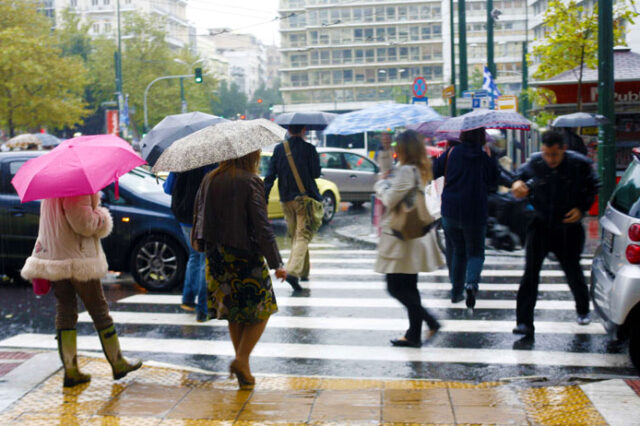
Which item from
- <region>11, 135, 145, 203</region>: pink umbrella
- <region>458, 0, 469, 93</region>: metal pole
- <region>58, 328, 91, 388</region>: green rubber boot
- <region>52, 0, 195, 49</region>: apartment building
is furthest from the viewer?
<region>52, 0, 195, 49</region>: apartment building

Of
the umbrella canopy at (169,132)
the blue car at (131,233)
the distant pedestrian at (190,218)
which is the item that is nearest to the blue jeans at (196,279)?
the distant pedestrian at (190,218)

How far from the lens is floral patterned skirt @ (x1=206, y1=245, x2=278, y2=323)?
17.2 feet

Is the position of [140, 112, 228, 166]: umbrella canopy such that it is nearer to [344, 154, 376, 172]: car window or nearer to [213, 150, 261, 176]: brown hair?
[213, 150, 261, 176]: brown hair

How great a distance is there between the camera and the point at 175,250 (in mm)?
9320

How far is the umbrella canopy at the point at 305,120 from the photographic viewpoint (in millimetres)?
9430

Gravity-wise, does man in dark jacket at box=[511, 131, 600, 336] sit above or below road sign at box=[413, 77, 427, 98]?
below

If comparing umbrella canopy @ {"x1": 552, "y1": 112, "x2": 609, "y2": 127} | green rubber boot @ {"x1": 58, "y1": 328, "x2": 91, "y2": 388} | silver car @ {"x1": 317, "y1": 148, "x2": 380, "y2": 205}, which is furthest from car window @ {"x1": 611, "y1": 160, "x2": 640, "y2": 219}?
silver car @ {"x1": 317, "y1": 148, "x2": 380, "y2": 205}

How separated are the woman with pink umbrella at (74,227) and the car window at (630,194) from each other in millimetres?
3577

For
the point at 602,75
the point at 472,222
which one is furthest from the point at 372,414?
the point at 602,75

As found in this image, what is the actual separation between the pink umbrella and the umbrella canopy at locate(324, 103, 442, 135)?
11.6 feet

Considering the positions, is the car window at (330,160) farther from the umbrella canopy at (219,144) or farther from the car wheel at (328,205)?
the umbrella canopy at (219,144)

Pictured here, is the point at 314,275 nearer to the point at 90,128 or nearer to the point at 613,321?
the point at 613,321

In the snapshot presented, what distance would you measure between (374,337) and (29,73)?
3485 cm

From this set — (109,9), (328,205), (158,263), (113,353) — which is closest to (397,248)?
(113,353)
